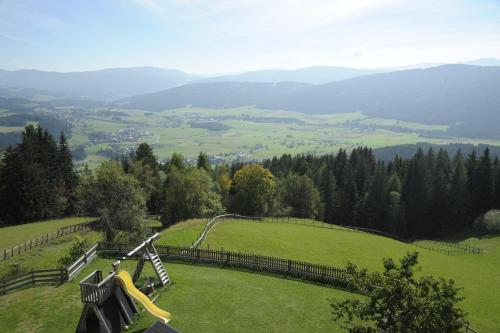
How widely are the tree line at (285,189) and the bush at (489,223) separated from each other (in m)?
7.52

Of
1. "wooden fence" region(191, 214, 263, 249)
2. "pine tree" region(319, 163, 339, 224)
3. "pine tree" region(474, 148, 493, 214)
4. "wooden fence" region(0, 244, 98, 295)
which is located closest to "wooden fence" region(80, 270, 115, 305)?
"wooden fence" region(0, 244, 98, 295)

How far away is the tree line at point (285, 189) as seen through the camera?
68.1m

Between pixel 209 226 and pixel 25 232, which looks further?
pixel 25 232

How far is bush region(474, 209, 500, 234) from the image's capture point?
2879 inches

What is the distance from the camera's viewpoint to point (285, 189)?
88.6 metres

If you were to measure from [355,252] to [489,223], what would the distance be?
144 ft

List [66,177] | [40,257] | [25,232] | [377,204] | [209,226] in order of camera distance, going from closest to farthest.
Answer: [40,257] < [209,226] < [25,232] < [66,177] < [377,204]

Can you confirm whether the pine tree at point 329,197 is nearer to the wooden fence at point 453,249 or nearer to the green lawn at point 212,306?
the wooden fence at point 453,249

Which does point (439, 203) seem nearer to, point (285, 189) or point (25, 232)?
point (285, 189)

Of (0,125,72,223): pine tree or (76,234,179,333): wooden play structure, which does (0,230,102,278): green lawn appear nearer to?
(76,234,179,333): wooden play structure

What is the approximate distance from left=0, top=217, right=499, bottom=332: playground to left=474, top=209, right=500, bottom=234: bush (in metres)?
35.3

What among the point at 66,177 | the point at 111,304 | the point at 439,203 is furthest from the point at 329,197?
the point at 111,304

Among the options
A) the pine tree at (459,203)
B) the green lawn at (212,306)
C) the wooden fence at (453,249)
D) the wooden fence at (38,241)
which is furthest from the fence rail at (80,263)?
the pine tree at (459,203)

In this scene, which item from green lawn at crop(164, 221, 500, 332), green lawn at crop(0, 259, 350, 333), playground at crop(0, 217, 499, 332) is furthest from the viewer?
green lawn at crop(164, 221, 500, 332)
